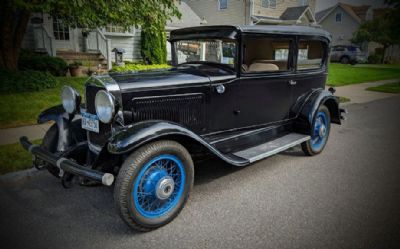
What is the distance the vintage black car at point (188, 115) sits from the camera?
2576mm

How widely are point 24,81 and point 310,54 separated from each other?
7032 mm

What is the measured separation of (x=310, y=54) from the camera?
4.53m

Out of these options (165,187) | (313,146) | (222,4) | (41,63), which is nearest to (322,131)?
(313,146)

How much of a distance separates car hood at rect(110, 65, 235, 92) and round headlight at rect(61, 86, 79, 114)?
0.52 meters

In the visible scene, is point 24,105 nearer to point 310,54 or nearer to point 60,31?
point 310,54

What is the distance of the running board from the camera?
11.4 feet

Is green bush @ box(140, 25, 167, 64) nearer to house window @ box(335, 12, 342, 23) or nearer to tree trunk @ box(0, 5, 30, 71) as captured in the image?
tree trunk @ box(0, 5, 30, 71)

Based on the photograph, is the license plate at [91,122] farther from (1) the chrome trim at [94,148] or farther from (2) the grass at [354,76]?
(2) the grass at [354,76]

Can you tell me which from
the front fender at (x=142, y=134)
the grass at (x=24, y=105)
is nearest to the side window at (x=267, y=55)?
the front fender at (x=142, y=134)

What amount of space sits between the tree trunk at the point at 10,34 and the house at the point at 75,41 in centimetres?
231

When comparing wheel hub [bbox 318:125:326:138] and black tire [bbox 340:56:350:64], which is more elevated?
black tire [bbox 340:56:350:64]

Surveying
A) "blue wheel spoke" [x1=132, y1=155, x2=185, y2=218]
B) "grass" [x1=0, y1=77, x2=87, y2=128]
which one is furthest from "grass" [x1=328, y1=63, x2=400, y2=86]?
"blue wheel spoke" [x1=132, y1=155, x2=185, y2=218]

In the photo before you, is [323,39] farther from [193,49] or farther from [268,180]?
[268,180]

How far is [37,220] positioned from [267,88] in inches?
117
